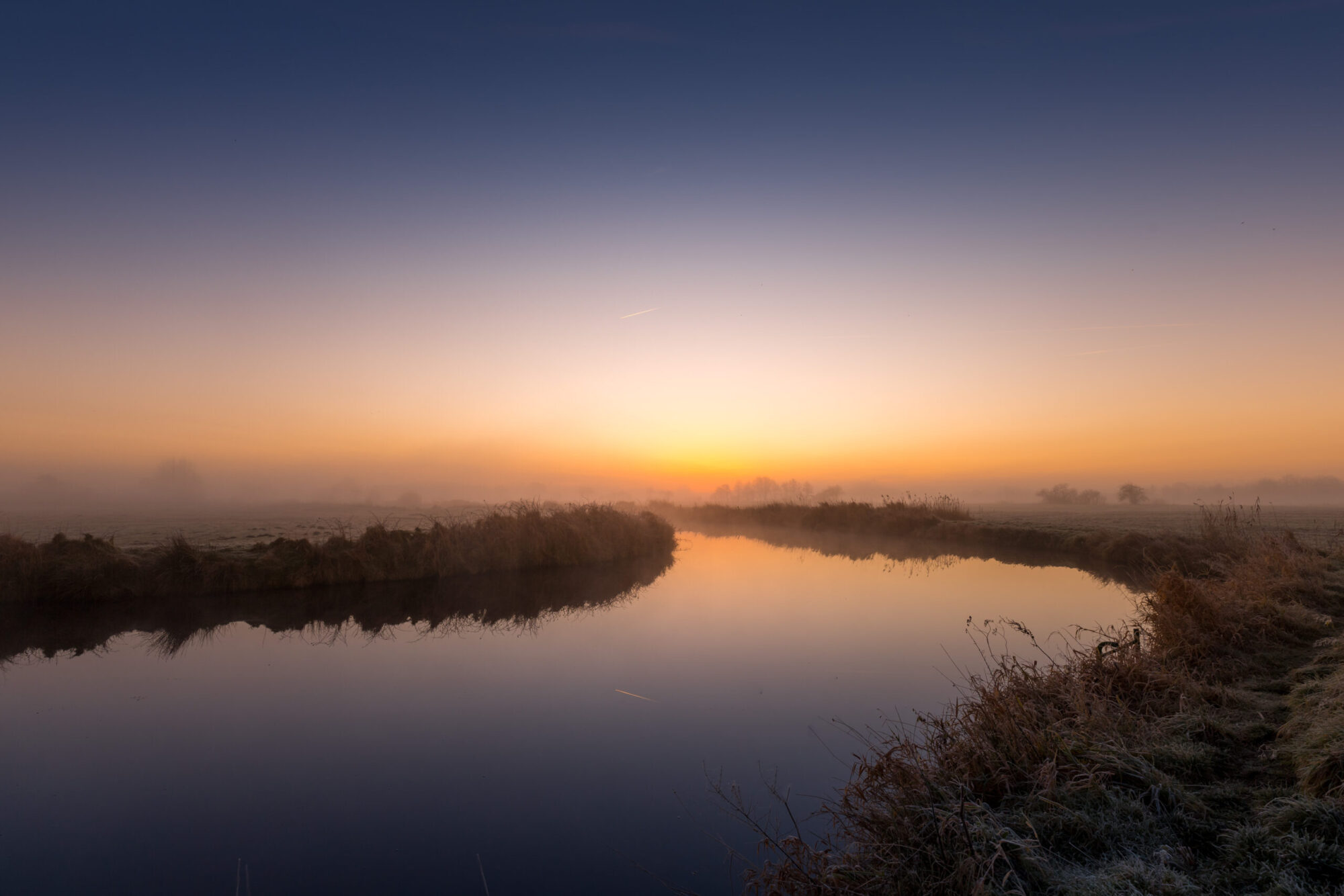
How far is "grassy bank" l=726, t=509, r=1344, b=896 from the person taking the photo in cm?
327

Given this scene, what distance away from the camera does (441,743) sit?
7.01m

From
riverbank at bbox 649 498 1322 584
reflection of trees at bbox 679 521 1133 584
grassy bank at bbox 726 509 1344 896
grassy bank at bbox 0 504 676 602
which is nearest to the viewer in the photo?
grassy bank at bbox 726 509 1344 896

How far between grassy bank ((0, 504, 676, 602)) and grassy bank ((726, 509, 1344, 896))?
46.0ft

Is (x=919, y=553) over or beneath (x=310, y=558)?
beneath

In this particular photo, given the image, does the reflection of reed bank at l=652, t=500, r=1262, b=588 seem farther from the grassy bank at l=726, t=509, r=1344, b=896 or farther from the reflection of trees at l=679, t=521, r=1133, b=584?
the grassy bank at l=726, t=509, r=1344, b=896

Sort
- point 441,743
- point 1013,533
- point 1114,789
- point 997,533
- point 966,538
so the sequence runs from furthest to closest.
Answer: point 966,538, point 997,533, point 1013,533, point 441,743, point 1114,789

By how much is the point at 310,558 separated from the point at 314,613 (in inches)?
117

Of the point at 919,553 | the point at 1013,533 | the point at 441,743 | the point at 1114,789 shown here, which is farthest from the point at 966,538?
the point at 441,743

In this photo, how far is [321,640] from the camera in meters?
11.1

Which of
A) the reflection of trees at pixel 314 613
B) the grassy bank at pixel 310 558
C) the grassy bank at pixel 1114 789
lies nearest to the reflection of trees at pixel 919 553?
the grassy bank at pixel 310 558

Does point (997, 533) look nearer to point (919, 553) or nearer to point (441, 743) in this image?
point (919, 553)

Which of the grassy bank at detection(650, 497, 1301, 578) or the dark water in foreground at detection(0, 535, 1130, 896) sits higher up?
the grassy bank at detection(650, 497, 1301, 578)

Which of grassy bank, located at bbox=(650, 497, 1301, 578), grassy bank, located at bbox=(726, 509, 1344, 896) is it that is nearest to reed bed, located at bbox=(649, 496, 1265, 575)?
grassy bank, located at bbox=(650, 497, 1301, 578)

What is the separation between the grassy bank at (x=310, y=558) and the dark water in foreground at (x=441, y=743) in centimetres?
301
